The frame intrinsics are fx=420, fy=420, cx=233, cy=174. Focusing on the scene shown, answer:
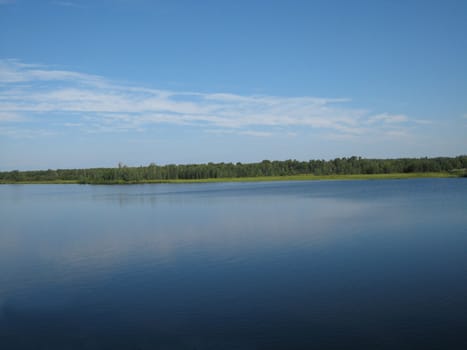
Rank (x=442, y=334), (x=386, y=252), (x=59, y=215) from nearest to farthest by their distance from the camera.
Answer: (x=442, y=334) → (x=386, y=252) → (x=59, y=215)

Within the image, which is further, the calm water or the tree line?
the tree line

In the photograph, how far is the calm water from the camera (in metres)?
9.90

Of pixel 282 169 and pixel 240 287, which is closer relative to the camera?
pixel 240 287

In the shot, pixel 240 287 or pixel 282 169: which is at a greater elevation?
pixel 282 169

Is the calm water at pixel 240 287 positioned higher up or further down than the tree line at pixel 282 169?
further down

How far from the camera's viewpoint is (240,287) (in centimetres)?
1363

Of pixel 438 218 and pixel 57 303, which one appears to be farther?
pixel 438 218

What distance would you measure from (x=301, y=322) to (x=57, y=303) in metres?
7.33

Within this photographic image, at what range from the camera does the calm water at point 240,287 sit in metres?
9.90

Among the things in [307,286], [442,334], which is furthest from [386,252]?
[442,334]

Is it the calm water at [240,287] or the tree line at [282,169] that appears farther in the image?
the tree line at [282,169]

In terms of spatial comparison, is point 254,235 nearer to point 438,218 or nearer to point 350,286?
point 350,286

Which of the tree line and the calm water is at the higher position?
the tree line

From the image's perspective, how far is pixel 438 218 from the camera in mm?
27719
